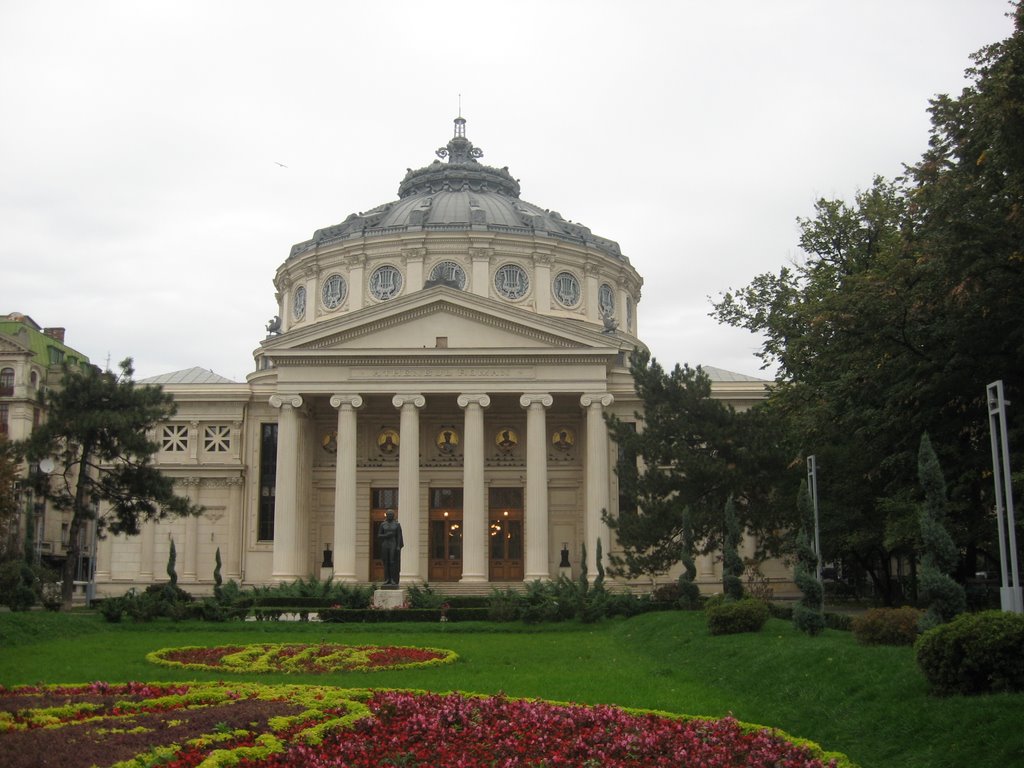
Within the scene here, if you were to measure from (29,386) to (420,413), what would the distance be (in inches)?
1113

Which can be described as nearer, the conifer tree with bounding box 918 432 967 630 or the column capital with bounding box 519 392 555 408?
the conifer tree with bounding box 918 432 967 630

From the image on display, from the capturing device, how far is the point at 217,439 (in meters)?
60.0

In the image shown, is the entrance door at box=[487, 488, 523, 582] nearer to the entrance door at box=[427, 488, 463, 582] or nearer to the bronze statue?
the entrance door at box=[427, 488, 463, 582]

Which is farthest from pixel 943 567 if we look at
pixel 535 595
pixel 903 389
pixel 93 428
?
pixel 93 428

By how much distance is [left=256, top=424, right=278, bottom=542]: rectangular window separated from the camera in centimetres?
5891

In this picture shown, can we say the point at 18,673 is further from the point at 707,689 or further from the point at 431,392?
the point at 431,392

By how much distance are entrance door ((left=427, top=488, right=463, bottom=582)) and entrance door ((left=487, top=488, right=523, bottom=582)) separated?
1696 mm

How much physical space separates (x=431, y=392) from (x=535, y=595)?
17254mm

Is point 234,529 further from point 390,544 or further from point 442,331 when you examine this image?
point 390,544

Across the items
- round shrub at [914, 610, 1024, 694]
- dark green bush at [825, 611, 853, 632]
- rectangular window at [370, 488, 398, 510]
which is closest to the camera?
round shrub at [914, 610, 1024, 694]

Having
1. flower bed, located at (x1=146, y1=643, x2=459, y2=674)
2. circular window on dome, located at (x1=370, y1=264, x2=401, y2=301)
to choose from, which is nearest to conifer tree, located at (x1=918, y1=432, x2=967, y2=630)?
flower bed, located at (x1=146, y1=643, x2=459, y2=674)

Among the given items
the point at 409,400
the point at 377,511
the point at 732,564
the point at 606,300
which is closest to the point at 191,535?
the point at 377,511

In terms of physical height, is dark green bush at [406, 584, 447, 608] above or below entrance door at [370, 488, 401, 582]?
below

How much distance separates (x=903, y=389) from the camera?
26.8m
